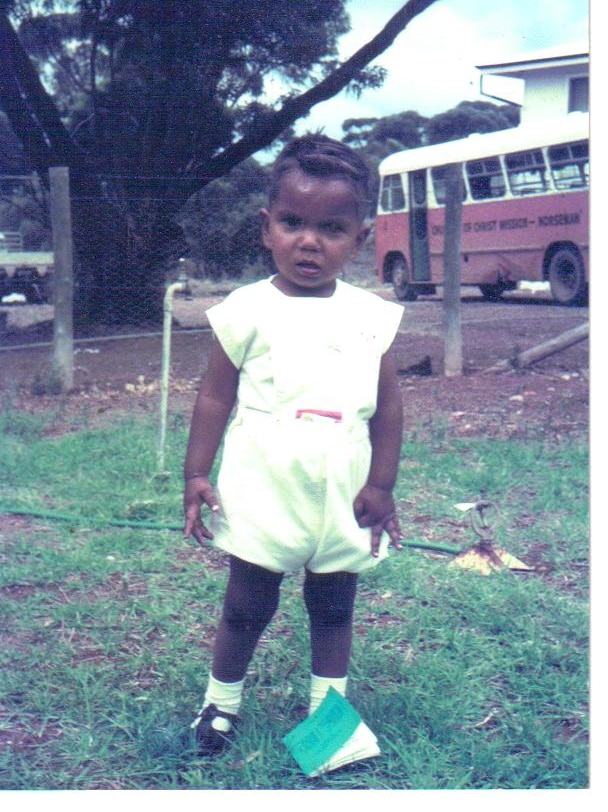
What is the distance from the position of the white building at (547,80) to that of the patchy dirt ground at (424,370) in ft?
6.12

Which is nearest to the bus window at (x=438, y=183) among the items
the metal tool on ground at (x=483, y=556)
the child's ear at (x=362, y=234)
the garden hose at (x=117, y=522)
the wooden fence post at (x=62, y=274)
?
the wooden fence post at (x=62, y=274)

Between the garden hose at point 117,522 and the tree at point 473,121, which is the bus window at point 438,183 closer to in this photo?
the tree at point 473,121

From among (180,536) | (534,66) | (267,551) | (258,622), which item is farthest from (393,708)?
(534,66)

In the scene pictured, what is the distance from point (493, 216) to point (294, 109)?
3.12m

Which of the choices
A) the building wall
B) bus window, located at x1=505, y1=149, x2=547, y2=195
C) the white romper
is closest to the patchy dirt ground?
bus window, located at x1=505, y1=149, x2=547, y2=195

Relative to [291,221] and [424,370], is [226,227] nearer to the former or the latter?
[424,370]

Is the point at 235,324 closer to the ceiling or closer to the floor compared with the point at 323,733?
closer to the ceiling

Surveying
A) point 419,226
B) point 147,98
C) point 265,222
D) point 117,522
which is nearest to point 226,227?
point 147,98

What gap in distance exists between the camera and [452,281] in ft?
19.0

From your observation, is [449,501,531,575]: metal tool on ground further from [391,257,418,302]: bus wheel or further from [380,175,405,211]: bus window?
[380,175,405,211]: bus window

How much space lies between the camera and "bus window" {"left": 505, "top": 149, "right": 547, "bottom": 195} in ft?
17.0

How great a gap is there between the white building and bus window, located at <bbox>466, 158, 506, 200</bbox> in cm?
323
